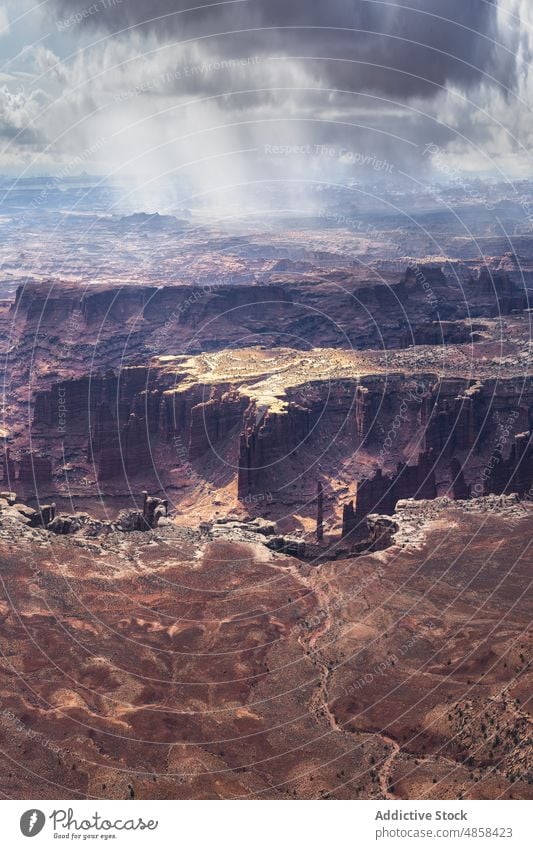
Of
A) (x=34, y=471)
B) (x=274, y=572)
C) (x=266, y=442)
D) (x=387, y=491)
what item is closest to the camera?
(x=274, y=572)

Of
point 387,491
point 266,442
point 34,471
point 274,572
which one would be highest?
point 266,442

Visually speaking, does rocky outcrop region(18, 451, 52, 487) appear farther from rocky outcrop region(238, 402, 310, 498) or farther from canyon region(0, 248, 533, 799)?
rocky outcrop region(238, 402, 310, 498)

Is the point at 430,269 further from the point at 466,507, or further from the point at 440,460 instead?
the point at 466,507

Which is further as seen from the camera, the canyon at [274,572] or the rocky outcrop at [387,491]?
the rocky outcrop at [387,491]

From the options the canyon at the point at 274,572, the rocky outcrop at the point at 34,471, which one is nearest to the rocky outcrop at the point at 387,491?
the canyon at the point at 274,572

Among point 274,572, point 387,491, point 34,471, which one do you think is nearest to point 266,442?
point 387,491

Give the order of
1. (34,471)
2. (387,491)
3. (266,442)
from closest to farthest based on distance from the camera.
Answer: (387,491) → (266,442) → (34,471)

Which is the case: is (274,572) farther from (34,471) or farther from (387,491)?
(34,471)

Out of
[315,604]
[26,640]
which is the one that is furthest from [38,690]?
[315,604]

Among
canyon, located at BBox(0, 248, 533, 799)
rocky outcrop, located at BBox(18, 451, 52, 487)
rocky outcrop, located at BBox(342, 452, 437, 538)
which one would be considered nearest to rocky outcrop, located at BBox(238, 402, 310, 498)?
canyon, located at BBox(0, 248, 533, 799)

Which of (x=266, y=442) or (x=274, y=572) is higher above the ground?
(x=266, y=442)

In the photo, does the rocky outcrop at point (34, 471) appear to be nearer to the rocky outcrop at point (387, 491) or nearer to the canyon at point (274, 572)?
the canyon at point (274, 572)
